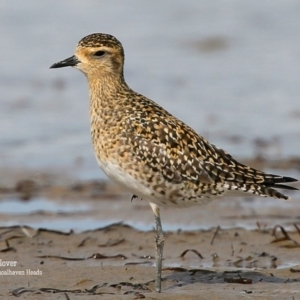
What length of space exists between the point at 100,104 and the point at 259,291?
85.6 inches

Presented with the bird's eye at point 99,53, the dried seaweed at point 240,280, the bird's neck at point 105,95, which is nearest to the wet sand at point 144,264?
the dried seaweed at point 240,280

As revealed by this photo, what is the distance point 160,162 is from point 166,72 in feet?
35.9

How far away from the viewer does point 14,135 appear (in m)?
15.0

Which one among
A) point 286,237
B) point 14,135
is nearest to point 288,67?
point 14,135

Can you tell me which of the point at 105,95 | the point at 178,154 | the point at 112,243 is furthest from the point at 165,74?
the point at 178,154

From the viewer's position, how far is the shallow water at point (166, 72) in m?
14.9

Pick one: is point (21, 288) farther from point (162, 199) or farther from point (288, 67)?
point (288, 67)

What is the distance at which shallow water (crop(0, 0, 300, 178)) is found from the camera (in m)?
14.9

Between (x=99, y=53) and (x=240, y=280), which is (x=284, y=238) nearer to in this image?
(x=240, y=280)

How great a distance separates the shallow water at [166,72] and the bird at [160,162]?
15.5ft

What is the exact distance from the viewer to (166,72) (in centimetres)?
1912

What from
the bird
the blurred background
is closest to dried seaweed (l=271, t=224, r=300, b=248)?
the bird

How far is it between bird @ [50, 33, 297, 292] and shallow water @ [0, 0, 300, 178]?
4.73 meters

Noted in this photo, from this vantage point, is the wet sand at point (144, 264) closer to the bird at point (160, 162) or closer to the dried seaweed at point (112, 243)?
the dried seaweed at point (112, 243)
